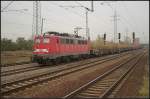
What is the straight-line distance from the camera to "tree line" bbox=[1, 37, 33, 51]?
2180 inches

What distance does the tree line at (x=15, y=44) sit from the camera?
5538 centimetres

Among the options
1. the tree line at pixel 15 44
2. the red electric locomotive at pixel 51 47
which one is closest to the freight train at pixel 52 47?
the red electric locomotive at pixel 51 47

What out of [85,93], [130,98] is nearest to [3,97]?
[85,93]

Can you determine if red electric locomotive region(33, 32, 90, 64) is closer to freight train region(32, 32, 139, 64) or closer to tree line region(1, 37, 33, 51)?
freight train region(32, 32, 139, 64)

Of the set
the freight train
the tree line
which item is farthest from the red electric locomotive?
the tree line

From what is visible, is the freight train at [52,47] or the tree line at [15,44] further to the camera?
the tree line at [15,44]

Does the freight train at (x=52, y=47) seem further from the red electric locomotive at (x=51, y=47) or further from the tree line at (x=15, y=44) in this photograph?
the tree line at (x=15, y=44)

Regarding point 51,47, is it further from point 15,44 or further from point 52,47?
point 15,44

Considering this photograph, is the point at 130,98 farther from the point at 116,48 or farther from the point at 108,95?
the point at 116,48

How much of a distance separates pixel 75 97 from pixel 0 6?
12.8 m

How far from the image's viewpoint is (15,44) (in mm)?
61094

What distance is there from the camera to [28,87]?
42.1ft

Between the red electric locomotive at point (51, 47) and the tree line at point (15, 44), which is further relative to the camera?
the tree line at point (15, 44)

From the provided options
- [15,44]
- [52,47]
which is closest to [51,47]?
[52,47]
